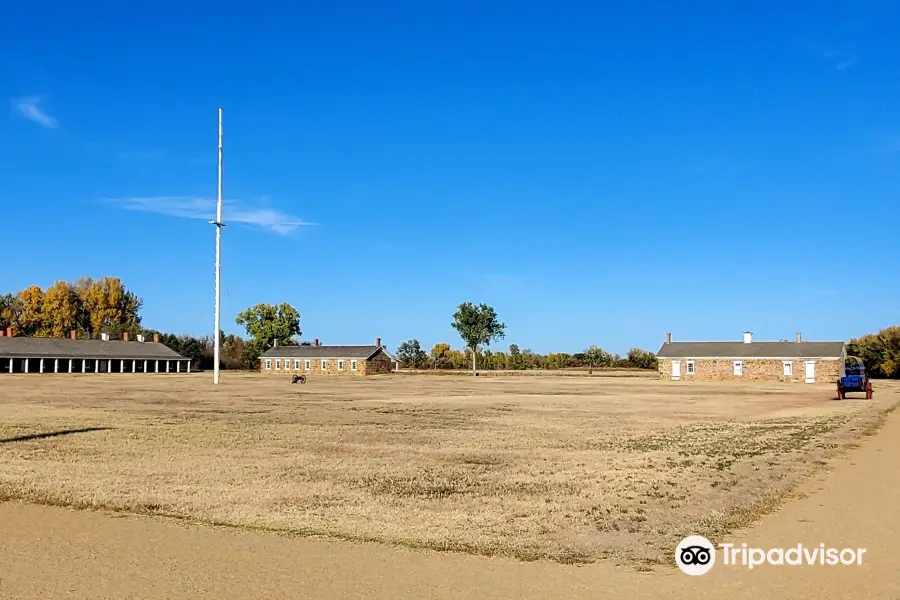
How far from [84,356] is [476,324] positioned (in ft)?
164

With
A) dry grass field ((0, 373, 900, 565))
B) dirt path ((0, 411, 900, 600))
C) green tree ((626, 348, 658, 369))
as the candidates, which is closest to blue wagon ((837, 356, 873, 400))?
dry grass field ((0, 373, 900, 565))

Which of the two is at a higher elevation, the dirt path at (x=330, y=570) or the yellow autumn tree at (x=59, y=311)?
the yellow autumn tree at (x=59, y=311)

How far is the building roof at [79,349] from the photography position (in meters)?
93.4

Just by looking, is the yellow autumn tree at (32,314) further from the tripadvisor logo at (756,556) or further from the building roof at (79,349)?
the tripadvisor logo at (756,556)

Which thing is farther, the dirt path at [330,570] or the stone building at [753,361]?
the stone building at [753,361]

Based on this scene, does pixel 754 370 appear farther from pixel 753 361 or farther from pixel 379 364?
pixel 379 364

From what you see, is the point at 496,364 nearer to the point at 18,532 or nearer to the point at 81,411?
the point at 81,411

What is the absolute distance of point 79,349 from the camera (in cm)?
10050

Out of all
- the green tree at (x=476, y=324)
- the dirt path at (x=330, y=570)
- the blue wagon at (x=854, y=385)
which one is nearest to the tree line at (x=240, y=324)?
the green tree at (x=476, y=324)

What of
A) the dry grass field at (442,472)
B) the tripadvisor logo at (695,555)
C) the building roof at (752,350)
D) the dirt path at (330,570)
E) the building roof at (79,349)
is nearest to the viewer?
the dirt path at (330,570)

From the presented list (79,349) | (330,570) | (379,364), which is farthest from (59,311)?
(330,570)

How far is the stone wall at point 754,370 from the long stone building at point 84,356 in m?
66.8

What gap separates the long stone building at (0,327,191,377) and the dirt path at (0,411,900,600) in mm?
93364

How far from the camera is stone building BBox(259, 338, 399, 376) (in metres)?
104
